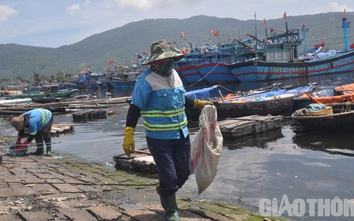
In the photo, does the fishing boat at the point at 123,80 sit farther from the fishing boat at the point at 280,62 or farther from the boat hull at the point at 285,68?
the boat hull at the point at 285,68

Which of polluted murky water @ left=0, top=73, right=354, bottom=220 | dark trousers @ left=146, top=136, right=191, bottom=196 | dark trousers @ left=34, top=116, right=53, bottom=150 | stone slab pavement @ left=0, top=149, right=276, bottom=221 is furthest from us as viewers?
dark trousers @ left=34, top=116, right=53, bottom=150

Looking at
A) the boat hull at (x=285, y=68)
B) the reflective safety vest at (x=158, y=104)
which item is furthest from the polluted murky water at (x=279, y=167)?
the boat hull at (x=285, y=68)

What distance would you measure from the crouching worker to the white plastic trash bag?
5608 mm

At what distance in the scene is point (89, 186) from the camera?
6.22 metres

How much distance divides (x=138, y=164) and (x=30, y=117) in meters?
3.04

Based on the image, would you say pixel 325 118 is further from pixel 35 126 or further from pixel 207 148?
pixel 35 126

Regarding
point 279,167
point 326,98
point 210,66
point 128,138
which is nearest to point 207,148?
point 128,138

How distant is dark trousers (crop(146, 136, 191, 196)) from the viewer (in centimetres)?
394

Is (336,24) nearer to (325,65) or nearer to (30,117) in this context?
→ (325,65)

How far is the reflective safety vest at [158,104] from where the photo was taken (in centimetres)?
399

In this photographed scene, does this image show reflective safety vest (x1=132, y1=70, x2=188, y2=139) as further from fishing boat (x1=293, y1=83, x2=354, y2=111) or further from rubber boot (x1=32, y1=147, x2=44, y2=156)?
fishing boat (x1=293, y1=83, x2=354, y2=111)

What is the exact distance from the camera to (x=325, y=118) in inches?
447

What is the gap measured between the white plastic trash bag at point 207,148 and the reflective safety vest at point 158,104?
67 cm

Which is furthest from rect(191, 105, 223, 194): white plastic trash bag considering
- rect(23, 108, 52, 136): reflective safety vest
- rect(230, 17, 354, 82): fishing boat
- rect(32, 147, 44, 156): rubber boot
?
rect(230, 17, 354, 82): fishing boat
